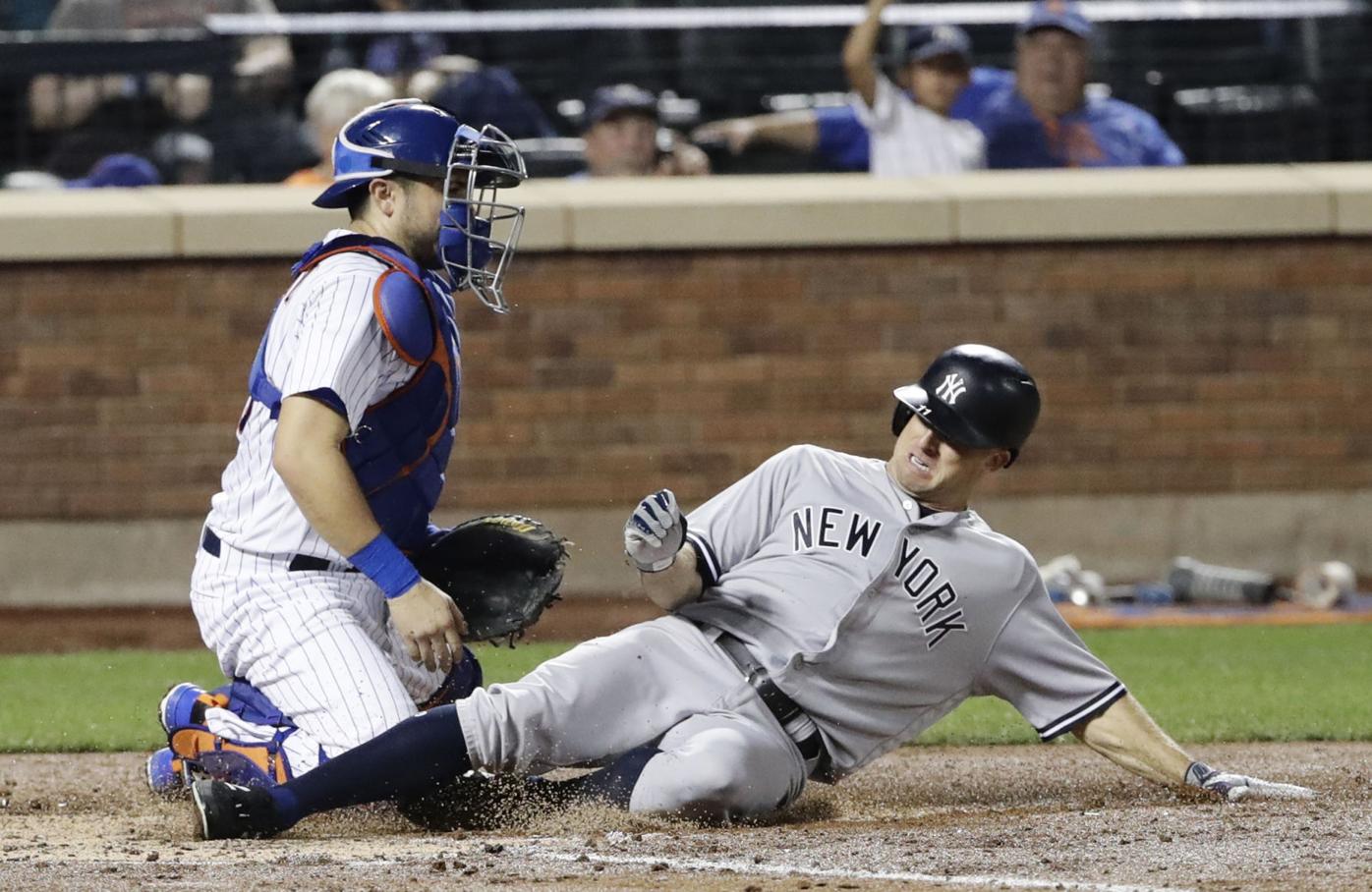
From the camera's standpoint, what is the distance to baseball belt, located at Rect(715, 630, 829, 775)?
4469 millimetres

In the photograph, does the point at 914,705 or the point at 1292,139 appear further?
the point at 1292,139

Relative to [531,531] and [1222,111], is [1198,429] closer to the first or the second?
[1222,111]

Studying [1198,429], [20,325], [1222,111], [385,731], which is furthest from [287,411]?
[1222,111]

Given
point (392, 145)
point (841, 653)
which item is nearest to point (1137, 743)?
point (841, 653)

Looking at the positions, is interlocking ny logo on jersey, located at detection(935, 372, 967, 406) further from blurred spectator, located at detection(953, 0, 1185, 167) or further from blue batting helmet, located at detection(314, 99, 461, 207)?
blurred spectator, located at detection(953, 0, 1185, 167)

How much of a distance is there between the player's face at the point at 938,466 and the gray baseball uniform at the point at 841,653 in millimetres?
45

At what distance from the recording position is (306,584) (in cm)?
466

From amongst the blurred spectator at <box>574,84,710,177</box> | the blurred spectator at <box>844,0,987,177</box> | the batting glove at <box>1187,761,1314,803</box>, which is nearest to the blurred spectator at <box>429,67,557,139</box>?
the blurred spectator at <box>574,84,710,177</box>

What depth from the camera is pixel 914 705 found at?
14.9 feet

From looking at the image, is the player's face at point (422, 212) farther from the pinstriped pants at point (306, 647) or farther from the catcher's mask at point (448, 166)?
the pinstriped pants at point (306, 647)

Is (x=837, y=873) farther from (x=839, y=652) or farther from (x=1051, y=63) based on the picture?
(x=1051, y=63)

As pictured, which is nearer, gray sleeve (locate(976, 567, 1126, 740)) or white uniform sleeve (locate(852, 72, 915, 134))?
gray sleeve (locate(976, 567, 1126, 740))

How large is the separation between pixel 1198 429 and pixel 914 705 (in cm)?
634

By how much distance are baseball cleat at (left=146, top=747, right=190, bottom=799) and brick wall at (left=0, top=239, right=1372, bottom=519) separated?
17.4ft
